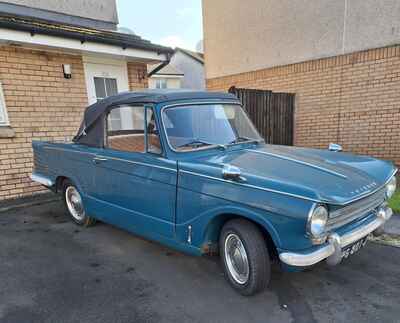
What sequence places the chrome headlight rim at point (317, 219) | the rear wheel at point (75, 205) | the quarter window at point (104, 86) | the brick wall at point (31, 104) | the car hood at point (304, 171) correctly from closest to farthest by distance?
the chrome headlight rim at point (317, 219)
the car hood at point (304, 171)
the rear wheel at point (75, 205)
the brick wall at point (31, 104)
the quarter window at point (104, 86)

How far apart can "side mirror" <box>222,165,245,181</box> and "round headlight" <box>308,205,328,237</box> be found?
61 cm

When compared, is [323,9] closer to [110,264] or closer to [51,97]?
[51,97]

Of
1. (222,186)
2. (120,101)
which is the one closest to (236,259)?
(222,186)

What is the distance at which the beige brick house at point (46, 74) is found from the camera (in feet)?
17.3

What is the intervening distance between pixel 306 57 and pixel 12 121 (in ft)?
22.4

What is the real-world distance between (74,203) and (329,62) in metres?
6.32

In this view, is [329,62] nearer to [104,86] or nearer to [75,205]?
[104,86]

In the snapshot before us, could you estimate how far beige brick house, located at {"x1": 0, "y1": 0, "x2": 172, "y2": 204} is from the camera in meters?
5.28

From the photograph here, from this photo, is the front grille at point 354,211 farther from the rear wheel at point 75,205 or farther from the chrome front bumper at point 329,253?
the rear wheel at point 75,205

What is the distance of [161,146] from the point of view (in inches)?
115

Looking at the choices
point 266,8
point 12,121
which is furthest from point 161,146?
point 266,8

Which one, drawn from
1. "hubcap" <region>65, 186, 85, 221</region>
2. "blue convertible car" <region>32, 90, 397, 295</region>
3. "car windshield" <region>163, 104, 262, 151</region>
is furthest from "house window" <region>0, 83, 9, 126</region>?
"car windshield" <region>163, 104, 262, 151</region>

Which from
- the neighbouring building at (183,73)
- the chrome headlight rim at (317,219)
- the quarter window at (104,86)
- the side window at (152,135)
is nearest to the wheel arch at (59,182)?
the side window at (152,135)

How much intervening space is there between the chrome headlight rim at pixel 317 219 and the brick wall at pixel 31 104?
5.71m
